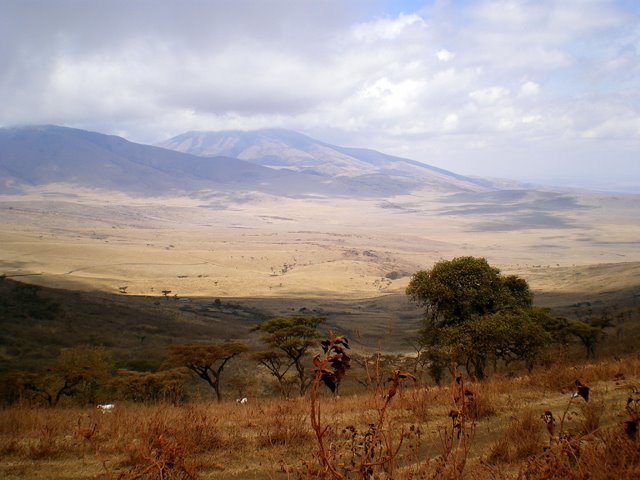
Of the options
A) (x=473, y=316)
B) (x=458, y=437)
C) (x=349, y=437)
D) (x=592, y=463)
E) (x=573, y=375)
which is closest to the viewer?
(x=592, y=463)

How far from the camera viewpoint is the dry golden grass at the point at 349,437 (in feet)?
13.0

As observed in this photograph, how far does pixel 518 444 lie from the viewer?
16.9 ft

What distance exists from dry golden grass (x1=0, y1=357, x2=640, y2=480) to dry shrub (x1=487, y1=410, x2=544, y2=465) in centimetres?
1

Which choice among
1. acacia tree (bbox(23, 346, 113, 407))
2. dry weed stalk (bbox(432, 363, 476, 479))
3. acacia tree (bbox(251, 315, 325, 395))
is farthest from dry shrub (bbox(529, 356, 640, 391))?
acacia tree (bbox(23, 346, 113, 407))

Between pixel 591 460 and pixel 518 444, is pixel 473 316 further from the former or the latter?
pixel 591 460

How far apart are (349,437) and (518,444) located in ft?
6.50

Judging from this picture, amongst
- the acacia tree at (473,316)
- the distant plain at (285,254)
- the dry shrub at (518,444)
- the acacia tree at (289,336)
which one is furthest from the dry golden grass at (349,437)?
the distant plain at (285,254)

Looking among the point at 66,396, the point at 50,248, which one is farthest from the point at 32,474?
the point at 50,248

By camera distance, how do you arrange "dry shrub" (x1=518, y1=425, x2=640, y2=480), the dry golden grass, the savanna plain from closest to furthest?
→ "dry shrub" (x1=518, y1=425, x2=640, y2=480)
the dry golden grass
the savanna plain

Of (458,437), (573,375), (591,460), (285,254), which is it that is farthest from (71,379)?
(285,254)

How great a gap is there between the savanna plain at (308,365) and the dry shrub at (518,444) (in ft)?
0.07

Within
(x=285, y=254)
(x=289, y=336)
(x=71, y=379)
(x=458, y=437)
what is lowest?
(x=285, y=254)

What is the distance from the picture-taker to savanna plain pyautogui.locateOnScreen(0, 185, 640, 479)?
4.18m

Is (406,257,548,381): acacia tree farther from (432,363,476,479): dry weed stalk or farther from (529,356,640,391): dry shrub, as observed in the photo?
(432,363,476,479): dry weed stalk
